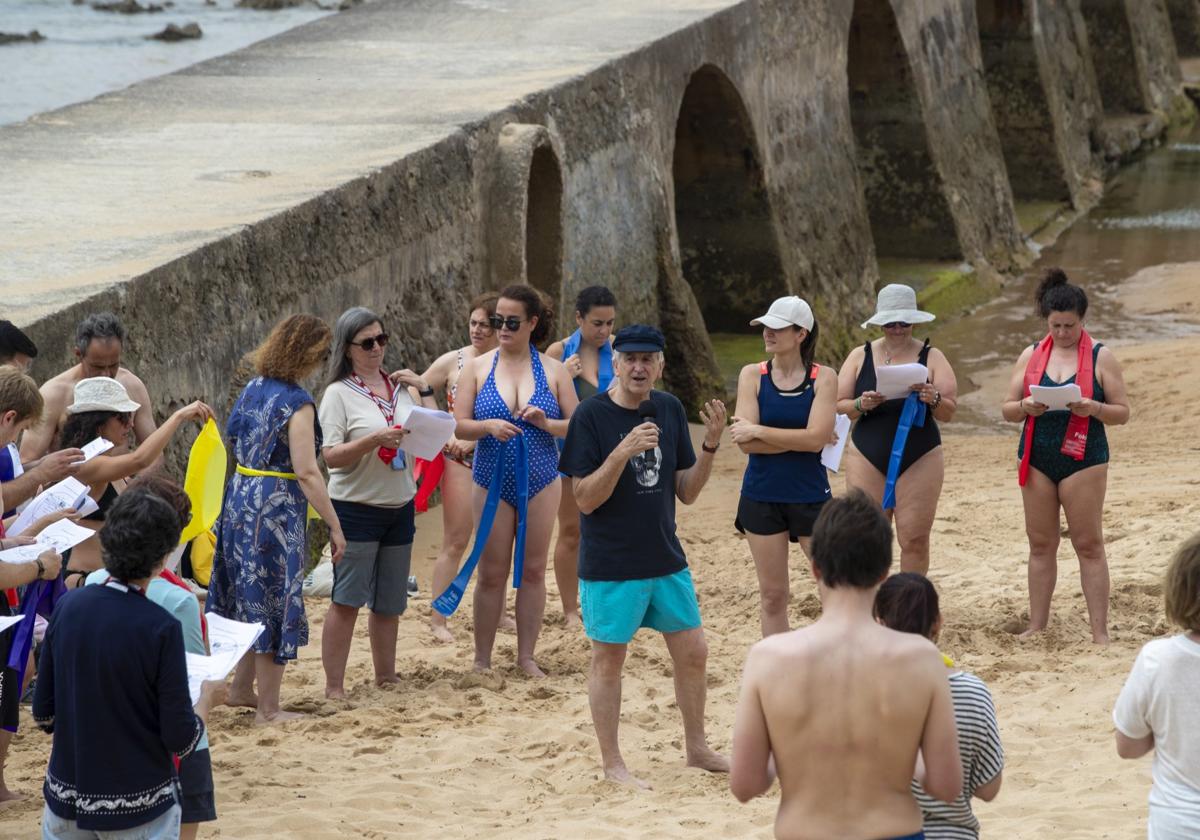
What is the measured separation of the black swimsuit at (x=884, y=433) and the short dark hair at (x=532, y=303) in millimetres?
1309

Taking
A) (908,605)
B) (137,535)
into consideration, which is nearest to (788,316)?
(908,605)

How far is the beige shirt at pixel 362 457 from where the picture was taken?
660cm

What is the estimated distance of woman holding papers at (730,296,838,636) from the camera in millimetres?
6684

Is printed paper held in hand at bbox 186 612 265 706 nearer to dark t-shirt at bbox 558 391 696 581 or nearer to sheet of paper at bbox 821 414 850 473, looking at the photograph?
dark t-shirt at bbox 558 391 696 581

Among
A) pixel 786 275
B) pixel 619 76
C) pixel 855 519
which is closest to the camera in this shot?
pixel 855 519

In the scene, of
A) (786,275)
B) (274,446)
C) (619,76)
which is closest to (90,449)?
(274,446)

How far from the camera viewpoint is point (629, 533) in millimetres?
5766

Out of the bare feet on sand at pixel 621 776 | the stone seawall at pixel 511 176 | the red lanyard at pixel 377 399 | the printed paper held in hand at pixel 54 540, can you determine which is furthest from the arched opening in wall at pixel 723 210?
the printed paper held in hand at pixel 54 540

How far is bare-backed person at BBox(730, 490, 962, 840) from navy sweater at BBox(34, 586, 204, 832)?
138 centimetres

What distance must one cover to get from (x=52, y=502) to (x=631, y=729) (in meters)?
2.30

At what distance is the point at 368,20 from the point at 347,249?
6.35 meters

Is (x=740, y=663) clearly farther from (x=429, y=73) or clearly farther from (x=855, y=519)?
(x=429, y=73)

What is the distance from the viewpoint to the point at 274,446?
6.28 meters

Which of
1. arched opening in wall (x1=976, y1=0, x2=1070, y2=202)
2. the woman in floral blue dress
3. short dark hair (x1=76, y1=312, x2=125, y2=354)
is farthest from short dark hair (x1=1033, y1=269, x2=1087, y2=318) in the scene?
arched opening in wall (x1=976, y1=0, x2=1070, y2=202)
